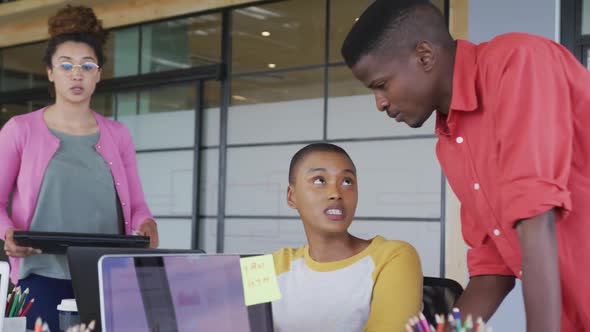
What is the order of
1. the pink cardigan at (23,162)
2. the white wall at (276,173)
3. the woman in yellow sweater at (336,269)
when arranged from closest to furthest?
the woman in yellow sweater at (336,269)
the pink cardigan at (23,162)
the white wall at (276,173)

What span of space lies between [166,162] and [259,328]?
4.53 m

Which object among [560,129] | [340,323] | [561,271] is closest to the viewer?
[560,129]

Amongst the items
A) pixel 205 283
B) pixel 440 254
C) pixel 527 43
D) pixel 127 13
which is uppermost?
pixel 127 13

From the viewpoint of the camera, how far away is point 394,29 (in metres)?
1.18

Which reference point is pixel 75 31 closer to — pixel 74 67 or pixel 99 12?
pixel 74 67

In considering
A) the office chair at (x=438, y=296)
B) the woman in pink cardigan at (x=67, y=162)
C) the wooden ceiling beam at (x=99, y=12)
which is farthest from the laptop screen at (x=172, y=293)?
the wooden ceiling beam at (x=99, y=12)

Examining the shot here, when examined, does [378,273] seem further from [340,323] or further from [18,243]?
[18,243]

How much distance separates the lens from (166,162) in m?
5.71

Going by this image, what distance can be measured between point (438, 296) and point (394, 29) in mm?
806

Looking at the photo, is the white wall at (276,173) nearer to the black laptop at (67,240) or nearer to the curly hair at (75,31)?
the curly hair at (75,31)

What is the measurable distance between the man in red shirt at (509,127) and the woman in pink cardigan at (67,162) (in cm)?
110

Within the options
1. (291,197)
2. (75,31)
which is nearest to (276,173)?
(75,31)

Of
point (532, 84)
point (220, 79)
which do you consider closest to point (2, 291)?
point (532, 84)

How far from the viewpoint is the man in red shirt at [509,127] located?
1.02 m
